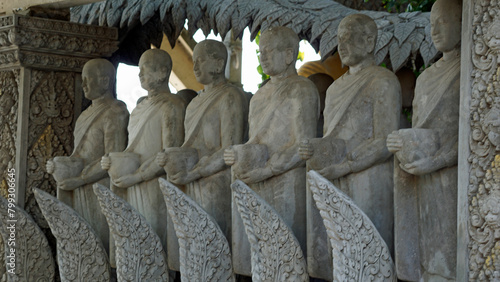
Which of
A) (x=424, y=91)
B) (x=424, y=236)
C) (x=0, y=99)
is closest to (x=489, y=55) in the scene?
(x=424, y=91)

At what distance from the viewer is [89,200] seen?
8.67m

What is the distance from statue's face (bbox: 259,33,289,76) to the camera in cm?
707

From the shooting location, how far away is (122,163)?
7.96 meters

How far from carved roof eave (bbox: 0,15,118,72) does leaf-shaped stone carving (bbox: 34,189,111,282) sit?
137cm

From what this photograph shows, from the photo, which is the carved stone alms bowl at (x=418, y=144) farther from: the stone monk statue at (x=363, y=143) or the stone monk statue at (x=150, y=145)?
the stone monk statue at (x=150, y=145)

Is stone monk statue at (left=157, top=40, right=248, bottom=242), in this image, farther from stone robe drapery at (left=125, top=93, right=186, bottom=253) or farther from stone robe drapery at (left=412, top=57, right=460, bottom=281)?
stone robe drapery at (left=412, top=57, right=460, bottom=281)

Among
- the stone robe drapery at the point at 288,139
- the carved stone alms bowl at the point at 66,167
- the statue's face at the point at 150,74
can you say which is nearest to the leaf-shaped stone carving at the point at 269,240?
the stone robe drapery at the point at 288,139

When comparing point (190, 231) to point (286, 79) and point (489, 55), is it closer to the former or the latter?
point (286, 79)

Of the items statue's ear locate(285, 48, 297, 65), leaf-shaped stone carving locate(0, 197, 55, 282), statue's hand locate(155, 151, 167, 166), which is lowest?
leaf-shaped stone carving locate(0, 197, 55, 282)

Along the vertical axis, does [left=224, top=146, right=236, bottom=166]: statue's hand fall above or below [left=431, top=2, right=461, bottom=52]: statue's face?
below

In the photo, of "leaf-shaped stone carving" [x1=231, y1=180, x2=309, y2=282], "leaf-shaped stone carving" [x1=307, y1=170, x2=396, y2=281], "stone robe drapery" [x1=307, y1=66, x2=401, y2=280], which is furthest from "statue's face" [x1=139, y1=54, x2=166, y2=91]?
"leaf-shaped stone carving" [x1=307, y1=170, x2=396, y2=281]

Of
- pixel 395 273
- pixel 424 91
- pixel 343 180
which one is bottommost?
pixel 395 273

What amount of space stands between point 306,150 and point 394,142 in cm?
73

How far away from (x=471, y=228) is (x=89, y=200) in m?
4.06
